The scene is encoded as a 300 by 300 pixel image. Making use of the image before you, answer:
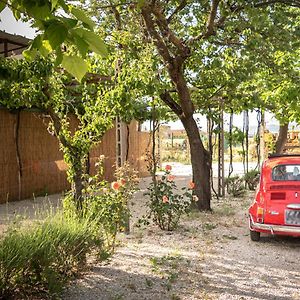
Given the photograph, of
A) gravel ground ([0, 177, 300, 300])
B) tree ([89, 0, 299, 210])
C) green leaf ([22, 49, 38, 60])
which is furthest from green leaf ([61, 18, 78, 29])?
tree ([89, 0, 299, 210])

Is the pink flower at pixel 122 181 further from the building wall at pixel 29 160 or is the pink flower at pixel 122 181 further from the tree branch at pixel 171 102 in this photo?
the building wall at pixel 29 160

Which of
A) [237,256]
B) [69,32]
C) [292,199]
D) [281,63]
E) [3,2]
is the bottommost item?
[237,256]

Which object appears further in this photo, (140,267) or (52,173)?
(52,173)

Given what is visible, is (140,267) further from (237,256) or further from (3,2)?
(3,2)

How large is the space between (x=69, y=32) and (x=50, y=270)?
3.31m

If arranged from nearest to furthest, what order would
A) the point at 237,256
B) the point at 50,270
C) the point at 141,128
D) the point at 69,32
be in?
the point at 69,32 < the point at 50,270 < the point at 237,256 < the point at 141,128

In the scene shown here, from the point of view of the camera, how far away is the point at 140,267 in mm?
5574

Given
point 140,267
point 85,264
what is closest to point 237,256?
point 140,267

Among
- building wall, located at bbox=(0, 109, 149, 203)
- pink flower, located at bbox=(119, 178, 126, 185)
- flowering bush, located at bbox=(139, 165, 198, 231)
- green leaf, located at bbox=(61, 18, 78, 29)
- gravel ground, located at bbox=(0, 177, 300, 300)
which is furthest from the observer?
building wall, located at bbox=(0, 109, 149, 203)

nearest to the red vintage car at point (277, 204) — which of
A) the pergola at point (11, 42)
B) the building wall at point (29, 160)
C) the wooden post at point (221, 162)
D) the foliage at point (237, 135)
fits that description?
the building wall at point (29, 160)

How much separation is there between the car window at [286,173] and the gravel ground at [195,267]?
1.08m

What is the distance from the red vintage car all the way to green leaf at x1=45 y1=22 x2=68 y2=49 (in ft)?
20.2

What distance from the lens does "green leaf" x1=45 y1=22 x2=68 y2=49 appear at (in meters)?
1.48

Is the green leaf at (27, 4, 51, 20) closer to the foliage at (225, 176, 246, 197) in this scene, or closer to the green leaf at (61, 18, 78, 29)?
the green leaf at (61, 18, 78, 29)
